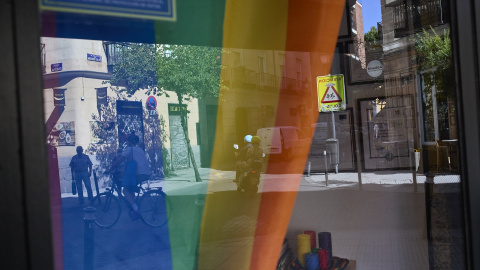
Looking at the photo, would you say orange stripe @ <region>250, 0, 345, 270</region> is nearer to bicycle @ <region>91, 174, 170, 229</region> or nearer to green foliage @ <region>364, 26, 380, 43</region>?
green foliage @ <region>364, 26, 380, 43</region>

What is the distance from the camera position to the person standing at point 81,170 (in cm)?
285

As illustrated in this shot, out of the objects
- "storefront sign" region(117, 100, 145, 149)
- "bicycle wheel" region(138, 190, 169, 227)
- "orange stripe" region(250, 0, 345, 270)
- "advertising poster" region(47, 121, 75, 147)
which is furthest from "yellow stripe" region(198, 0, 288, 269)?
"advertising poster" region(47, 121, 75, 147)

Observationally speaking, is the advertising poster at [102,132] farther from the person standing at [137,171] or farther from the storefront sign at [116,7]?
the storefront sign at [116,7]

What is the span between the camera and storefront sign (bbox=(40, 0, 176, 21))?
1450mm

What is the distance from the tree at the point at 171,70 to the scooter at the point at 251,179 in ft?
7.02

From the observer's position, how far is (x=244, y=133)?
722cm

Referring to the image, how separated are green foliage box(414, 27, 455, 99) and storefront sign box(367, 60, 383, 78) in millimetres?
4554

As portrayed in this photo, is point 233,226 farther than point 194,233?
Yes

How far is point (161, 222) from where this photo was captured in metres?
5.17

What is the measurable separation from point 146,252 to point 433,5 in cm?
368

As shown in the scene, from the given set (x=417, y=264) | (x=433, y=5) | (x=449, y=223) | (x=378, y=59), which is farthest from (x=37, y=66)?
(x=378, y=59)

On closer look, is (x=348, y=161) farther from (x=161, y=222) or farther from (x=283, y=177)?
(x=161, y=222)

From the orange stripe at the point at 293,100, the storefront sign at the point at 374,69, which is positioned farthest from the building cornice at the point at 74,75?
the storefront sign at the point at 374,69

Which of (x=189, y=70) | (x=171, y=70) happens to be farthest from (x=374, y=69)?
(x=171, y=70)
